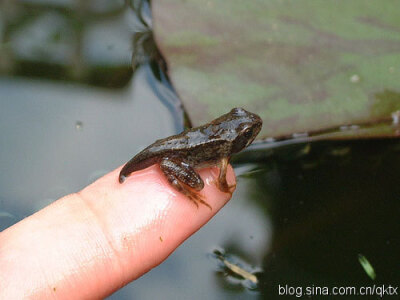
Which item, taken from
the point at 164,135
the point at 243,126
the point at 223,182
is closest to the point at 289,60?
the point at 243,126

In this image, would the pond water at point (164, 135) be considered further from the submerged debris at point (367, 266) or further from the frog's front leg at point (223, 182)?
the frog's front leg at point (223, 182)

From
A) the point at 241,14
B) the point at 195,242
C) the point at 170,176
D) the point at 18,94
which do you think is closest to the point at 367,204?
the point at 195,242

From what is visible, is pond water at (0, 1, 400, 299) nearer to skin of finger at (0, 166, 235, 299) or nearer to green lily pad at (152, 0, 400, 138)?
green lily pad at (152, 0, 400, 138)

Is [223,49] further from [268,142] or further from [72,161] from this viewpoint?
[72,161]

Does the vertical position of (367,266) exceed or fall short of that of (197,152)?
it falls short

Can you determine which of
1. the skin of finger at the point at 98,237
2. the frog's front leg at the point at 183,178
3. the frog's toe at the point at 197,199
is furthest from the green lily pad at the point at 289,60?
the skin of finger at the point at 98,237

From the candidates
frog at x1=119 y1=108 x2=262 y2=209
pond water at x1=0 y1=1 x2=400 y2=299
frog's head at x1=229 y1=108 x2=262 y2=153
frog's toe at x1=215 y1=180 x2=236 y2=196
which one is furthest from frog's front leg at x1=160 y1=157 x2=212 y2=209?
pond water at x1=0 y1=1 x2=400 y2=299

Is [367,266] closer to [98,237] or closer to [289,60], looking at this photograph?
[289,60]
